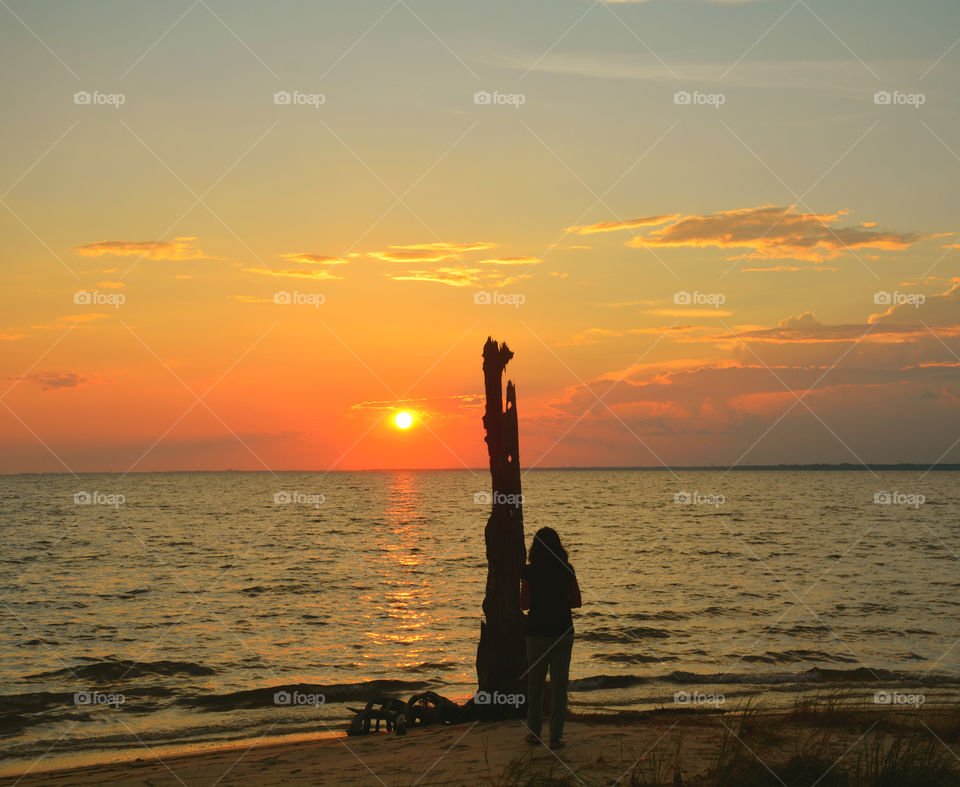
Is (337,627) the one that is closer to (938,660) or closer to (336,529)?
(938,660)

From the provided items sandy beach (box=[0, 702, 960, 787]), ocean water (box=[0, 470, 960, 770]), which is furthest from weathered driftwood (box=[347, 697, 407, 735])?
ocean water (box=[0, 470, 960, 770])

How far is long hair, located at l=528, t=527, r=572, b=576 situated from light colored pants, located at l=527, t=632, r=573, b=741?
79cm

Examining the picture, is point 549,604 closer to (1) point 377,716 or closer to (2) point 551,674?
(2) point 551,674

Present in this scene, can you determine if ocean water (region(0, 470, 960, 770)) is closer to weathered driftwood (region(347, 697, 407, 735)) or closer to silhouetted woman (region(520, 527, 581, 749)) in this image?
weathered driftwood (region(347, 697, 407, 735))

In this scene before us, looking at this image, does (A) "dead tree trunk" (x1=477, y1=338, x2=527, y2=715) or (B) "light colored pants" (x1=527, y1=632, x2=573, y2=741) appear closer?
(B) "light colored pants" (x1=527, y1=632, x2=573, y2=741)

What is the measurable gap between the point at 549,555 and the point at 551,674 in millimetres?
1526

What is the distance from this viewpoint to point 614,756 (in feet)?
32.2

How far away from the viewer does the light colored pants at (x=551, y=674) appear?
9.52 metres

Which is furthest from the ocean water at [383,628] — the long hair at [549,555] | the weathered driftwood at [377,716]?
the long hair at [549,555]

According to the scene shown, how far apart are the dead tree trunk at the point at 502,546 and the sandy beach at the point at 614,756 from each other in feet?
2.38

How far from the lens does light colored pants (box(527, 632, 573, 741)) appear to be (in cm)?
952

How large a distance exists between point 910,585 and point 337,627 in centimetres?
2322

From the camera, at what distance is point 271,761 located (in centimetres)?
1174

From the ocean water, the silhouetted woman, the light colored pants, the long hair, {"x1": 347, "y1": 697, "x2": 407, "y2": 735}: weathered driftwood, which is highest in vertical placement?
the long hair
